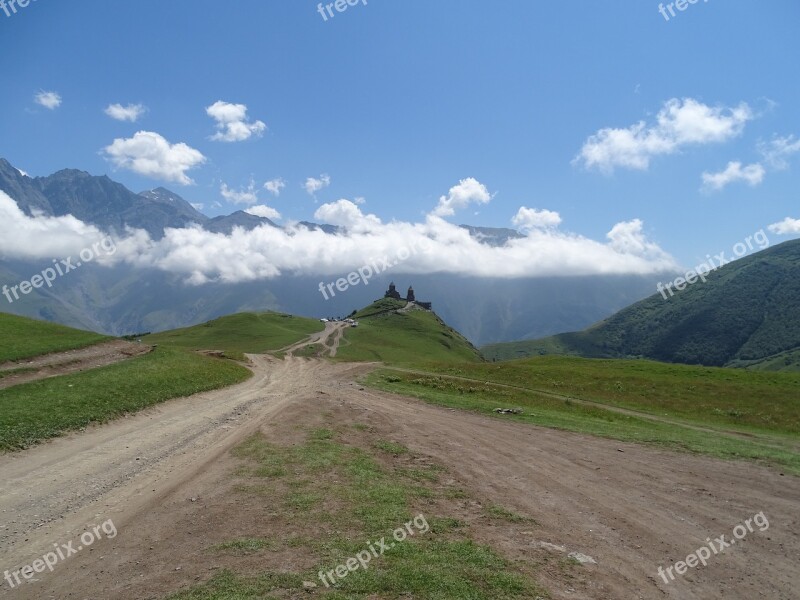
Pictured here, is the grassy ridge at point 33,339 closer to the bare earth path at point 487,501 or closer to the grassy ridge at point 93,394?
the grassy ridge at point 93,394

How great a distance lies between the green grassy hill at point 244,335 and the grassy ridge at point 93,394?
55.6m

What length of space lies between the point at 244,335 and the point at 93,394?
318 feet

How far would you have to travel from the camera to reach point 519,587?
410 inches

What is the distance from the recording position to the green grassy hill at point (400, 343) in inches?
4198

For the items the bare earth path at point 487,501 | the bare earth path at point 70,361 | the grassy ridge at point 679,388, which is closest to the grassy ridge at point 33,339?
the bare earth path at point 70,361

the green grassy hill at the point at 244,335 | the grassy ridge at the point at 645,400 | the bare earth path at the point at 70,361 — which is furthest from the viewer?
the green grassy hill at the point at 244,335

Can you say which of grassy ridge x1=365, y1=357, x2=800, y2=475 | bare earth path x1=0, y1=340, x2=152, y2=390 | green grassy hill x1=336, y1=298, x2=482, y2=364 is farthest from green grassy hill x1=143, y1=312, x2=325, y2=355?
grassy ridge x1=365, y1=357, x2=800, y2=475

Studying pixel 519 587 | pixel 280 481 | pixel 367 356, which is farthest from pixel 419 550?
pixel 367 356

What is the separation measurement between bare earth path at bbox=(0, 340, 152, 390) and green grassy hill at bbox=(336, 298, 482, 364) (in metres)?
43.3

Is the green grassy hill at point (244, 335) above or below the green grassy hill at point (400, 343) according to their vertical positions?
above

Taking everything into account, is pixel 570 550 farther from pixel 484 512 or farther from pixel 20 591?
pixel 20 591

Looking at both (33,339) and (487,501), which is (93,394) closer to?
(33,339)

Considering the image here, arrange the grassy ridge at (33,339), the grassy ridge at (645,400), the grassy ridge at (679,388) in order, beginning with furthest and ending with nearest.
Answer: the grassy ridge at (679,388) < the grassy ridge at (33,339) < the grassy ridge at (645,400)

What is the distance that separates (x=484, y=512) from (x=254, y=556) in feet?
24.0
